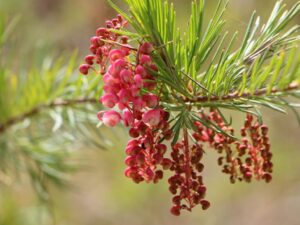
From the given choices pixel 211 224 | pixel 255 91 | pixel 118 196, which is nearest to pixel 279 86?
pixel 255 91

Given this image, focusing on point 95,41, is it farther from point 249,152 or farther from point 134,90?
point 249,152

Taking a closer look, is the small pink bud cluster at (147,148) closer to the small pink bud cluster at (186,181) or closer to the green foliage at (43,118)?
the small pink bud cluster at (186,181)

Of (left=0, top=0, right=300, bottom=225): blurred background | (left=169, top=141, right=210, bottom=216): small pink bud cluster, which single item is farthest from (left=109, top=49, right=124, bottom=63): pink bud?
(left=0, top=0, right=300, bottom=225): blurred background

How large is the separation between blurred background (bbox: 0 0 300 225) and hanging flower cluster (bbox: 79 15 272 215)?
144cm

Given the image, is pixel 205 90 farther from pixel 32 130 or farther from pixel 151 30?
pixel 32 130

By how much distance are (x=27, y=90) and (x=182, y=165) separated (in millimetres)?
462

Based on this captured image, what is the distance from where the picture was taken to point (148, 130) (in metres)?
0.49

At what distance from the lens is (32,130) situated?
96 centimetres

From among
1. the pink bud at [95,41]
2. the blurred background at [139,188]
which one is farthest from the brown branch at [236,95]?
the blurred background at [139,188]

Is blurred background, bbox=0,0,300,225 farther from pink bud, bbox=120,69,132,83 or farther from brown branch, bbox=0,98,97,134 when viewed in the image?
pink bud, bbox=120,69,132,83

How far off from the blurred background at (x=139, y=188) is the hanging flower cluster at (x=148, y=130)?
1443mm

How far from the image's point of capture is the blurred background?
2.11 metres

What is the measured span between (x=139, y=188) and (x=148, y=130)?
5.59 feet

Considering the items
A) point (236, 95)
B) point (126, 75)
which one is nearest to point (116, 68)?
point (126, 75)
